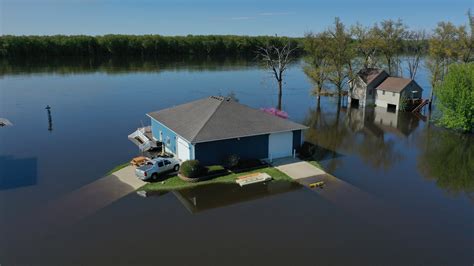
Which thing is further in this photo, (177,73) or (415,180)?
(177,73)

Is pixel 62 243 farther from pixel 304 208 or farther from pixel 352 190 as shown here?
pixel 352 190

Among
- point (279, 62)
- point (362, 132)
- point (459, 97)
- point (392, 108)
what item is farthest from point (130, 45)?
point (459, 97)

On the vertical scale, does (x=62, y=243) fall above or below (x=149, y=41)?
below

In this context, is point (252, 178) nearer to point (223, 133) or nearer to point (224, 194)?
point (224, 194)

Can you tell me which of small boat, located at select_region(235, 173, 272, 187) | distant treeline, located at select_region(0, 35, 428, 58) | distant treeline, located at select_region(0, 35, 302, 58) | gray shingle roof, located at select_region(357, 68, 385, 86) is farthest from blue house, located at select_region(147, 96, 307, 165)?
distant treeline, located at select_region(0, 35, 428, 58)

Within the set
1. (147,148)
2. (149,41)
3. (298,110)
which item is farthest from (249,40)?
(147,148)

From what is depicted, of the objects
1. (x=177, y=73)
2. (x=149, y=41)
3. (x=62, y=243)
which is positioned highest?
(x=149, y=41)
